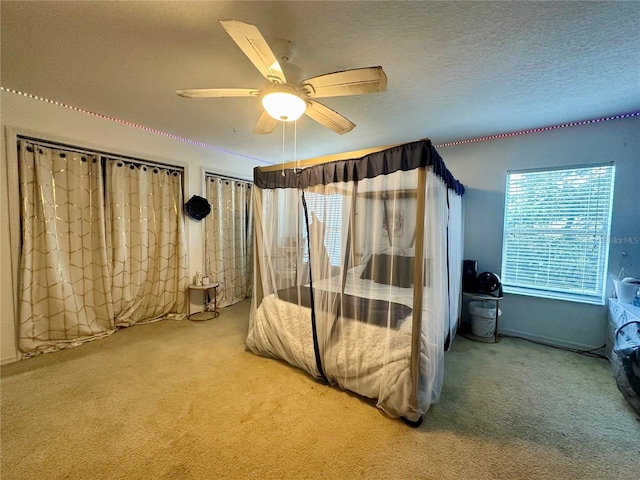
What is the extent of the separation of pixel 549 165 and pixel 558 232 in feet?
2.57

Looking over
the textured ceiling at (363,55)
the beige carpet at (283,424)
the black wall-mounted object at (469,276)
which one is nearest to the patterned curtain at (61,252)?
the beige carpet at (283,424)

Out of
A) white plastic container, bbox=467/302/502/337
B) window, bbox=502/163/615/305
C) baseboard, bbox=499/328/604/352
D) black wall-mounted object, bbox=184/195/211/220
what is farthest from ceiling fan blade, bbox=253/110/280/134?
baseboard, bbox=499/328/604/352

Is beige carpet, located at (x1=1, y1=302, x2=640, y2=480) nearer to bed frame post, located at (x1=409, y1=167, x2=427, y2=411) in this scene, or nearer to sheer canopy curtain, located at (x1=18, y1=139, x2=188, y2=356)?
bed frame post, located at (x1=409, y1=167, x2=427, y2=411)

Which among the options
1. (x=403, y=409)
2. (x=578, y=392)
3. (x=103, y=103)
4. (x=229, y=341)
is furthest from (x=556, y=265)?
(x=103, y=103)

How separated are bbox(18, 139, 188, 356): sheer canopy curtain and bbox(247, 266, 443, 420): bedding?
2.00 m

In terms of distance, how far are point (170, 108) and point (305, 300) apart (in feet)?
7.83

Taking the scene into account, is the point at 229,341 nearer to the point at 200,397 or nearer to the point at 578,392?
the point at 200,397

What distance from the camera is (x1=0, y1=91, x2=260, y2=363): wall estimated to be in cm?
237

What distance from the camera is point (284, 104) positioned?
1.58m

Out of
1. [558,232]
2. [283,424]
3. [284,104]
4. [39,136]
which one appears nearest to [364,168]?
[284,104]

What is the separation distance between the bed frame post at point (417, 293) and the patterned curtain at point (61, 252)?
3.34 m

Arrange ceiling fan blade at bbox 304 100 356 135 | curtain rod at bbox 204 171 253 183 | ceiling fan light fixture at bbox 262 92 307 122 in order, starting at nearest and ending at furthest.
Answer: ceiling fan light fixture at bbox 262 92 307 122 < ceiling fan blade at bbox 304 100 356 135 < curtain rod at bbox 204 171 253 183

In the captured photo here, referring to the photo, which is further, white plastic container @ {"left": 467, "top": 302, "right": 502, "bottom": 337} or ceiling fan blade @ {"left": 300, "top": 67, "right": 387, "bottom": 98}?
white plastic container @ {"left": 467, "top": 302, "right": 502, "bottom": 337}

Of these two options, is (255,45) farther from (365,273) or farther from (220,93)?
(365,273)
